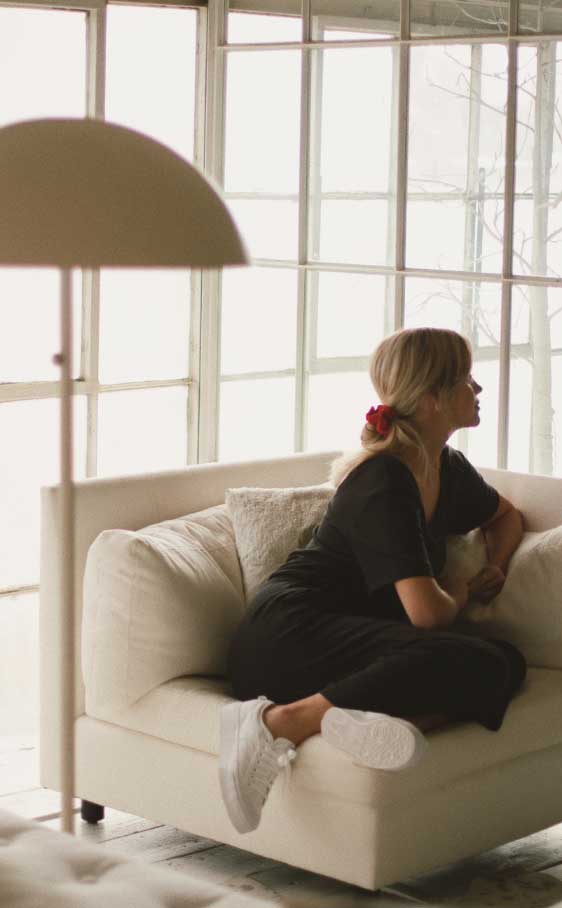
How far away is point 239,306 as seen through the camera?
17.0ft

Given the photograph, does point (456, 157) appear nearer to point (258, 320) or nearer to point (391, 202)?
point (391, 202)

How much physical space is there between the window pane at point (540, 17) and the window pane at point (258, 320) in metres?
1.18

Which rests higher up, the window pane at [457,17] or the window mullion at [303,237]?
the window pane at [457,17]

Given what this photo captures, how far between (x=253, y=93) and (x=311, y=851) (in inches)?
113

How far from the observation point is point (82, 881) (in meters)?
1.92

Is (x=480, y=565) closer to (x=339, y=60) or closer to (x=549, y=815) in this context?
(x=549, y=815)

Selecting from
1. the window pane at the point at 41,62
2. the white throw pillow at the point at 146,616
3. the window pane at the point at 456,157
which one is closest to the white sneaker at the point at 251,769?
the white throw pillow at the point at 146,616

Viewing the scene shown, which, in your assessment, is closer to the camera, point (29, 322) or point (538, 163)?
point (538, 163)

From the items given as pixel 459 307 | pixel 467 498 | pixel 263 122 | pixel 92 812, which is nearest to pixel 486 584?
pixel 467 498

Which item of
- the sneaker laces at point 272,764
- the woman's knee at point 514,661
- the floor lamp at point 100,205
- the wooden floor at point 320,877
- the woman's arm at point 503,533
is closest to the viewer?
the floor lamp at point 100,205

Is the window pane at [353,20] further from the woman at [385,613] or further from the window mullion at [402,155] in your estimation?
the woman at [385,613]

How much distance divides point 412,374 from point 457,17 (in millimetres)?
1525

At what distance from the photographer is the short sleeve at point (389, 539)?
3184 millimetres

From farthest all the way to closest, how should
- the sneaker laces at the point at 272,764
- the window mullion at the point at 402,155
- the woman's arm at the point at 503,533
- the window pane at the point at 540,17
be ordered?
the window mullion at the point at 402,155 < the window pane at the point at 540,17 < the woman's arm at the point at 503,533 < the sneaker laces at the point at 272,764
